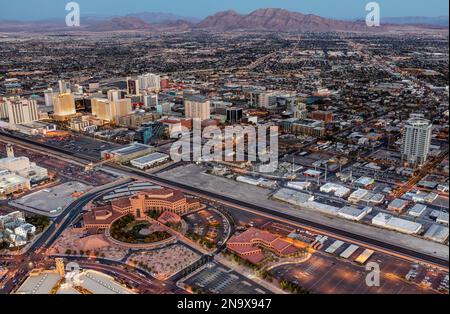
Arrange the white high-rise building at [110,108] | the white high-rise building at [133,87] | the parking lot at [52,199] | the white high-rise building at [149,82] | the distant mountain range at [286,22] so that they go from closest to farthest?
the parking lot at [52,199]
the white high-rise building at [110,108]
the white high-rise building at [133,87]
the white high-rise building at [149,82]
the distant mountain range at [286,22]

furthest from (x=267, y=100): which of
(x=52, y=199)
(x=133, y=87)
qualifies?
(x=52, y=199)

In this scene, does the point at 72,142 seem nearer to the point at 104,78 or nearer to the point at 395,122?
the point at 395,122

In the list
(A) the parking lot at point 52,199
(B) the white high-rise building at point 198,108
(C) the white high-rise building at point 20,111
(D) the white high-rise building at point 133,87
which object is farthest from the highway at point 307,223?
(D) the white high-rise building at point 133,87

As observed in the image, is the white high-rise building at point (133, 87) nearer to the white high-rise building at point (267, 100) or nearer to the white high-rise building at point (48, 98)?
the white high-rise building at point (48, 98)

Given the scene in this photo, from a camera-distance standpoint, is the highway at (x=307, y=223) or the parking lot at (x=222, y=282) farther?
the highway at (x=307, y=223)
